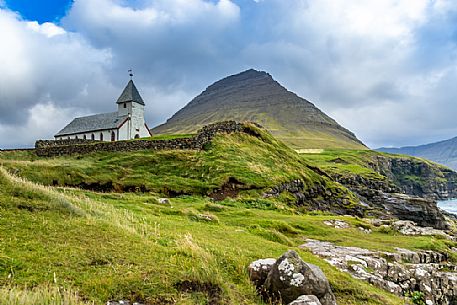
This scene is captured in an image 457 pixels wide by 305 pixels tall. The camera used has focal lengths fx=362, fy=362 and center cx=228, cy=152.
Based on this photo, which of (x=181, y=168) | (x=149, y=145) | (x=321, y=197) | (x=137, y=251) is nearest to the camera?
(x=137, y=251)

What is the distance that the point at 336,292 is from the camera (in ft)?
40.9

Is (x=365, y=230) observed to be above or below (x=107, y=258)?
below

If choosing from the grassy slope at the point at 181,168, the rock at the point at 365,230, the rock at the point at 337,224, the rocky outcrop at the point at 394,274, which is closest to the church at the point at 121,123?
the grassy slope at the point at 181,168

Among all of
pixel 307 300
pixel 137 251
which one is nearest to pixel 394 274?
pixel 307 300

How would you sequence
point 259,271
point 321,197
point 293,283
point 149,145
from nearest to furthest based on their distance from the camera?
point 293,283 < point 259,271 < point 321,197 < point 149,145

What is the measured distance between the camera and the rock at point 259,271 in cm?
1154

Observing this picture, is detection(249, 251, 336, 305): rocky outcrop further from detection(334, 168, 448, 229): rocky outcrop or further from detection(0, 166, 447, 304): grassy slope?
detection(334, 168, 448, 229): rocky outcrop

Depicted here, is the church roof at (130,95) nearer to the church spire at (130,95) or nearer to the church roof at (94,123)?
the church spire at (130,95)

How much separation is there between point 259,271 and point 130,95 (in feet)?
288

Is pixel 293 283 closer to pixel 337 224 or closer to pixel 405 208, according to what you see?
pixel 337 224

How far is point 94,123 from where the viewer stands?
9600cm

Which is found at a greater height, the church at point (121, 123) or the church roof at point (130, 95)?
the church roof at point (130, 95)

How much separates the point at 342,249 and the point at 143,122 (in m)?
83.1

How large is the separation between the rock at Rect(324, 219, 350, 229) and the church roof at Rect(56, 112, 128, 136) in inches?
2744
